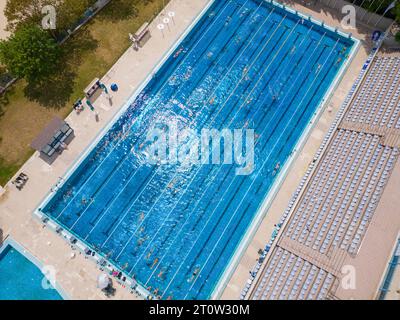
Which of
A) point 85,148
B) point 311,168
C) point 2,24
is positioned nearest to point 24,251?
point 85,148

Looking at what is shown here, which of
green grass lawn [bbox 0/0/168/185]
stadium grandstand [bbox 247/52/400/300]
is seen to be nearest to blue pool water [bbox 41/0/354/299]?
stadium grandstand [bbox 247/52/400/300]

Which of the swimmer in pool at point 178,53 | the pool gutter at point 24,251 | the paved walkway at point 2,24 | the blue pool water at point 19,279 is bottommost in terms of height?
the blue pool water at point 19,279

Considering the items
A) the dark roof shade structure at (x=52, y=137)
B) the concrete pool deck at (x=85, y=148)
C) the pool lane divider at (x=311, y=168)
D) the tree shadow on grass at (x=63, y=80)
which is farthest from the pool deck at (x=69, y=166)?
the pool lane divider at (x=311, y=168)

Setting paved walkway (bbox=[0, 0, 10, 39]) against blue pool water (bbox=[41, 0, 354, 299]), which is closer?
blue pool water (bbox=[41, 0, 354, 299])

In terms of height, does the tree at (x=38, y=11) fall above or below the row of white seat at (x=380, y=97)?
below

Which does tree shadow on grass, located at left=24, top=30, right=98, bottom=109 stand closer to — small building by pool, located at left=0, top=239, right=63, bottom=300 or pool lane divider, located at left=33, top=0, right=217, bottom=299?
pool lane divider, located at left=33, top=0, right=217, bottom=299

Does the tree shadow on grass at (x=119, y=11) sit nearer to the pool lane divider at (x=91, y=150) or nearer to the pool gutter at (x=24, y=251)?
the pool lane divider at (x=91, y=150)
